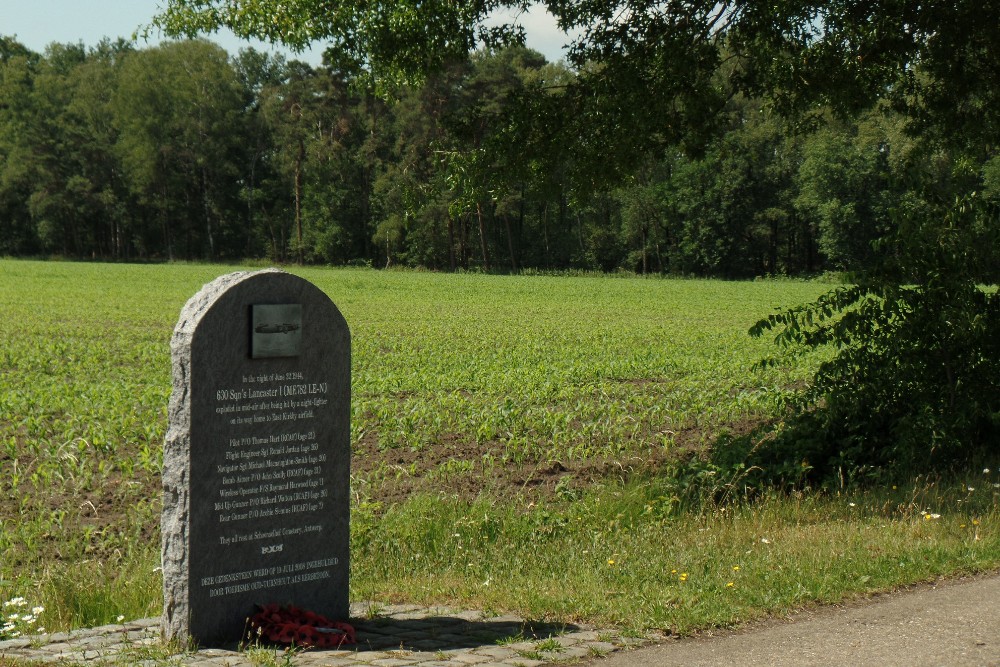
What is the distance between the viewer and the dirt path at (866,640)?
5852 mm

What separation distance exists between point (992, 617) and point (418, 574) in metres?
3.94

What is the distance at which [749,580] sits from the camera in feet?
24.3

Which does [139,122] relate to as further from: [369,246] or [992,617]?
[992,617]

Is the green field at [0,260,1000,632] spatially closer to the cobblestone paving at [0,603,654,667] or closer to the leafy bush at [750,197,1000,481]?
the cobblestone paving at [0,603,654,667]

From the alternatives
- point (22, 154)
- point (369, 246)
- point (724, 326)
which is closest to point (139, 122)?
point (22, 154)

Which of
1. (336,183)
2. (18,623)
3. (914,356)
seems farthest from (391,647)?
(336,183)

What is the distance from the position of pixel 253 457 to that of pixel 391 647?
1.23m

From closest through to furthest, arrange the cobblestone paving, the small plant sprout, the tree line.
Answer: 1. the cobblestone paving
2. the small plant sprout
3. the tree line

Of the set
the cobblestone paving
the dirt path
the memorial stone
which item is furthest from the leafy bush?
the memorial stone

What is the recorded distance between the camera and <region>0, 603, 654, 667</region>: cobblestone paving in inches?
229

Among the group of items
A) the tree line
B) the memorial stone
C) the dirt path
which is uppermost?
the tree line

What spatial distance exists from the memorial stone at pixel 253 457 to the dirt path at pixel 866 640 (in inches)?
71.9

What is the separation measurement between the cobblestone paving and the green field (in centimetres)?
37

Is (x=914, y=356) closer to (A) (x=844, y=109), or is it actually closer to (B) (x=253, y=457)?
(A) (x=844, y=109)
